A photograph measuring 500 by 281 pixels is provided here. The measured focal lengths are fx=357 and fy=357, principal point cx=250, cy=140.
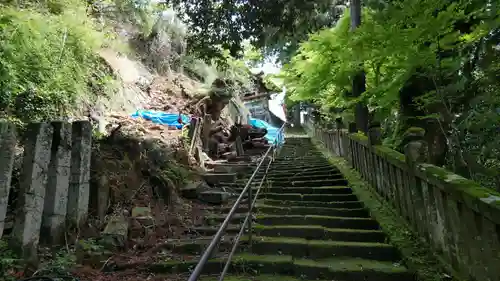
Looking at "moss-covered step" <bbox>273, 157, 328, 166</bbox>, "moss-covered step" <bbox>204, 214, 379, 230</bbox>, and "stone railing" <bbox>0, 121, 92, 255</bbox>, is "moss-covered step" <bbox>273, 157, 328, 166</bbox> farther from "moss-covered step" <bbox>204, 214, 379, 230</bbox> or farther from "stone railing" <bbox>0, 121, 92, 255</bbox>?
"stone railing" <bbox>0, 121, 92, 255</bbox>

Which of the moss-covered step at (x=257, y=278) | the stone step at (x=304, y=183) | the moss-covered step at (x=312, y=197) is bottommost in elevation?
the moss-covered step at (x=257, y=278)

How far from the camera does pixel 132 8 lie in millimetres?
12875

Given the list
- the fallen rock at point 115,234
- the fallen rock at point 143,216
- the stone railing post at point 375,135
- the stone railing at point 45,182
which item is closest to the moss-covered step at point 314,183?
the stone railing post at point 375,135

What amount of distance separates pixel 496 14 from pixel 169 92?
1083 cm

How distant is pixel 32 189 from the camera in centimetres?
391

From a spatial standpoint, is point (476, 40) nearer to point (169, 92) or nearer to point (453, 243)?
point (453, 243)

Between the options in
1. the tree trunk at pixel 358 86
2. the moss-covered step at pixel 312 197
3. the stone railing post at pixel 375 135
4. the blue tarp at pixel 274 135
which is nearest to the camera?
the stone railing post at pixel 375 135

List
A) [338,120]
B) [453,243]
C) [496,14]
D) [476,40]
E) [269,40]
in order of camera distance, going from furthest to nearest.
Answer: [338,120], [269,40], [476,40], [496,14], [453,243]

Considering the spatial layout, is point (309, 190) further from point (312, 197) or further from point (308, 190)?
point (312, 197)

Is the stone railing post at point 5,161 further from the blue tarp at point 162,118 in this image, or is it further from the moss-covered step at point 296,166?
the moss-covered step at point 296,166

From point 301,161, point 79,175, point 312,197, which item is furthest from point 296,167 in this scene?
point 79,175

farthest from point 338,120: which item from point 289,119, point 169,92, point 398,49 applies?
point 289,119

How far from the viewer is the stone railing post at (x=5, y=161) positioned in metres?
3.59

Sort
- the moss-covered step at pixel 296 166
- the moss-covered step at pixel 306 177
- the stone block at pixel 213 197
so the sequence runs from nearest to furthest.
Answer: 1. the stone block at pixel 213 197
2. the moss-covered step at pixel 306 177
3. the moss-covered step at pixel 296 166
